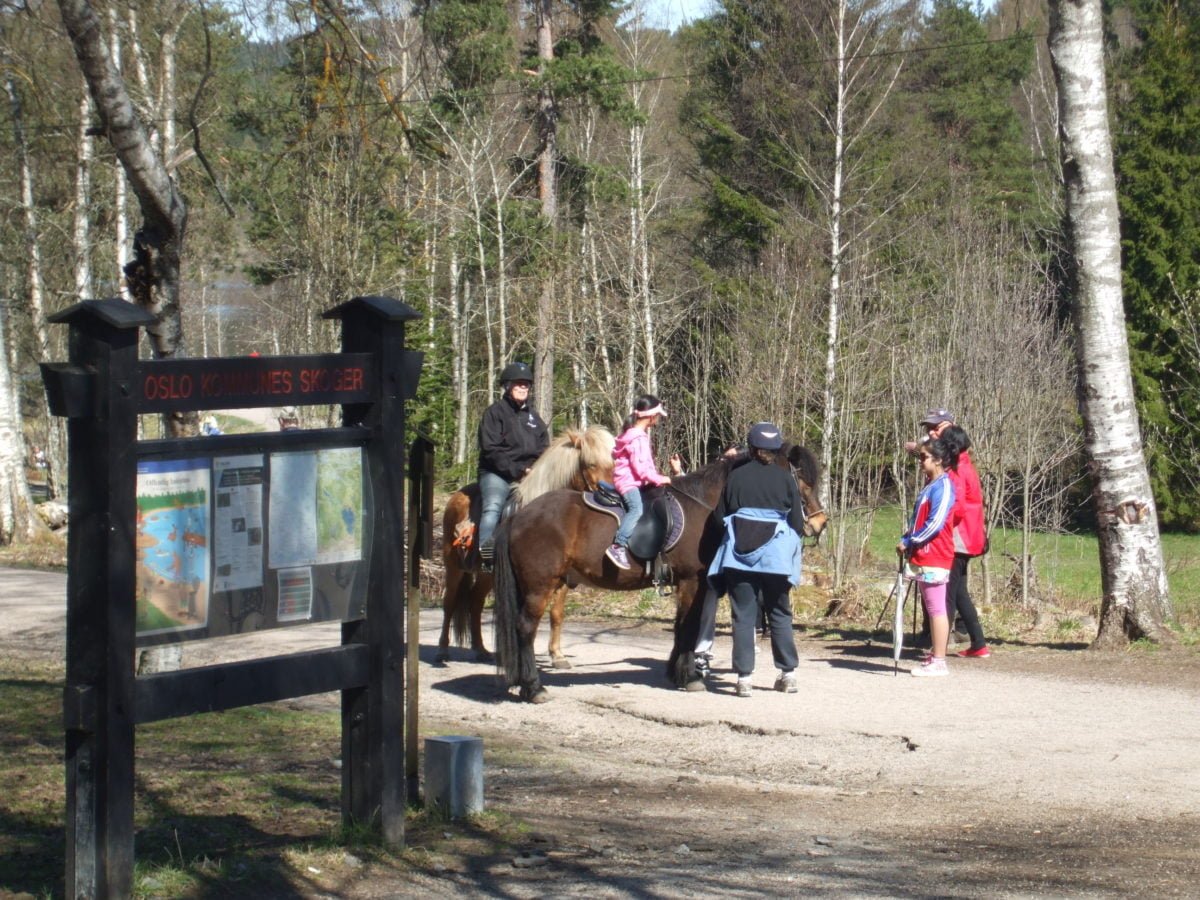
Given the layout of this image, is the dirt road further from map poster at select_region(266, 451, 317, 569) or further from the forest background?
the forest background

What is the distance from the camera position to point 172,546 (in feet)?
17.2

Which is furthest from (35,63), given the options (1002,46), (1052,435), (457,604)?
(1002,46)

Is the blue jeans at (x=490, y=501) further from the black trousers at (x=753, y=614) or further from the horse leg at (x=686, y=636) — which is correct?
the black trousers at (x=753, y=614)

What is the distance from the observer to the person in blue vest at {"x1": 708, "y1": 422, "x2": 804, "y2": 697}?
10.4 metres

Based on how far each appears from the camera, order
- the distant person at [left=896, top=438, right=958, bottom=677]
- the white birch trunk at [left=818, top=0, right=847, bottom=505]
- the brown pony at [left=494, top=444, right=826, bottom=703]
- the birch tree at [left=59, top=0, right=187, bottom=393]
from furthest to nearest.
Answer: the white birch trunk at [left=818, top=0, right=847, bottom=505]
the distant person at [left=896, top=438, right=958, bottom=677]
the brown pony at [left=494, top=444, right=826, bottom=703]
the birch tree at [left=59, top=0, right=187, bottom=393]

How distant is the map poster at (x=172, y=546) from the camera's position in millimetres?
5160

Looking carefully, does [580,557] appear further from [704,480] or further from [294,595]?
[294,595]

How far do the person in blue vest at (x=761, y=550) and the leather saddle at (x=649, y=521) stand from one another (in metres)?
0.44

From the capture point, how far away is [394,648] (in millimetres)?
6035

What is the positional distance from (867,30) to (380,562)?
28017mm

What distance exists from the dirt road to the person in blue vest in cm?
39

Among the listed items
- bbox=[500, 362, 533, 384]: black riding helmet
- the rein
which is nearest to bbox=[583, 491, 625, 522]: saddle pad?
the rein

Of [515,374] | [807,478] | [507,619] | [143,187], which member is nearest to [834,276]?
[515,374]

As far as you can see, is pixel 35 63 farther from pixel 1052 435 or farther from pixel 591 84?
pixel 591 84
